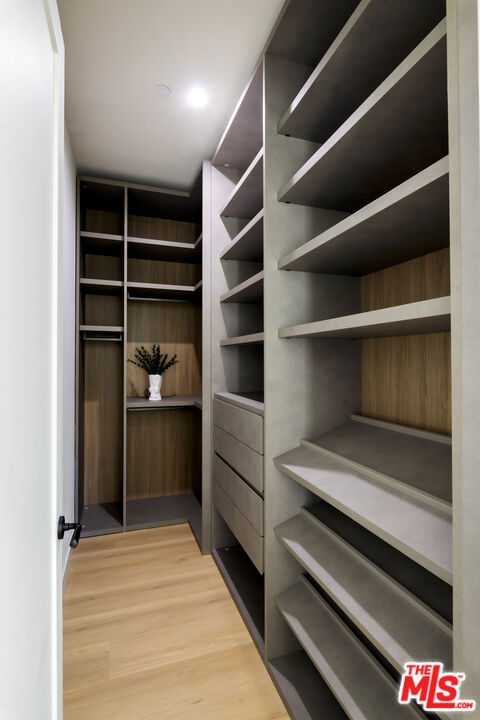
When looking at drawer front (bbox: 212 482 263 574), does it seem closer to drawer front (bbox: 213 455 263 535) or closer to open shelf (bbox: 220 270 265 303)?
drawer front (bbox: 213 455 263 535)

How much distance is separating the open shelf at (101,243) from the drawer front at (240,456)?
145cm

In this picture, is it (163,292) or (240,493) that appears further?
(163,292)

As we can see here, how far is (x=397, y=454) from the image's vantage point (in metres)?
1.13

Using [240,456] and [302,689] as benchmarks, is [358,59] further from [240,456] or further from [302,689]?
[302,689]

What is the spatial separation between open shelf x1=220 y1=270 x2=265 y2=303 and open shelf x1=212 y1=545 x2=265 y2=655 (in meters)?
1.49

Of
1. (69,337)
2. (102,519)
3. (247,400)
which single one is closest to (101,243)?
(69,337)

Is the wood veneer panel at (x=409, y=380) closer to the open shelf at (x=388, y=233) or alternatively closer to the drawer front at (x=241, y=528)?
the open shelf at (x=388, y=233)

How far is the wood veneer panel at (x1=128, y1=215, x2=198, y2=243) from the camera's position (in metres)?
2.92

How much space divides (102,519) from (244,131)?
261 centimetres

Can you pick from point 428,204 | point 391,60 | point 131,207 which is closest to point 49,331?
point 428,204

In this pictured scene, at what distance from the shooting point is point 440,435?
3.74ft

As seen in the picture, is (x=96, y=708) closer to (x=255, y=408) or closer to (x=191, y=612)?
(x=191, y=612)

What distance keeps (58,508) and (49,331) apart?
1.40 feet

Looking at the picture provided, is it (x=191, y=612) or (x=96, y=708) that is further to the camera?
(x=191, y=612)
